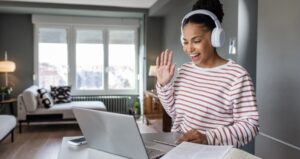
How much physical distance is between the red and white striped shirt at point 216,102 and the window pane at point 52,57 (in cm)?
574

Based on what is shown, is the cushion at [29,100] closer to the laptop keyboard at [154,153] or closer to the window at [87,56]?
the window at [87,56]

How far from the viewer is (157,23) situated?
638 cm

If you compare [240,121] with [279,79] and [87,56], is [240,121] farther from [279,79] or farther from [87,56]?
[87,56]

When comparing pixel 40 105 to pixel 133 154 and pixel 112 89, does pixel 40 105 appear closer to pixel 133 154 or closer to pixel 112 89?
pixel 112 89

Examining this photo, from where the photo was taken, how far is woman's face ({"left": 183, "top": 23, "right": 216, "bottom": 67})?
1.09 m

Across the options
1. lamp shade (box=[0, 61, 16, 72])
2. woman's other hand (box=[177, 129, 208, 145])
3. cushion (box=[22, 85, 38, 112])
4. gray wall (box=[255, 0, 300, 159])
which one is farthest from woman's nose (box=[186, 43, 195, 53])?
lamp shade (box=[0, 61, 16, 72])

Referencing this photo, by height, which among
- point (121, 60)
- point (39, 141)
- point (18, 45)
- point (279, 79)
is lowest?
point (39, 141)

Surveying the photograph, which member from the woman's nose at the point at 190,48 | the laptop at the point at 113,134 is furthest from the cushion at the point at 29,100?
the woman's nose at the point at 190,48

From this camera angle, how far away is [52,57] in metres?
6.55

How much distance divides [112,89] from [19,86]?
1971 mm

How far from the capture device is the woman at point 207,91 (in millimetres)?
999

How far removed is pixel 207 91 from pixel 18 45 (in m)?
6.17

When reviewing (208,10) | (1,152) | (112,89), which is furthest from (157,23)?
(208,10)

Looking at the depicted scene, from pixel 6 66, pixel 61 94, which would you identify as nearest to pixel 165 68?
pixel 61 94
